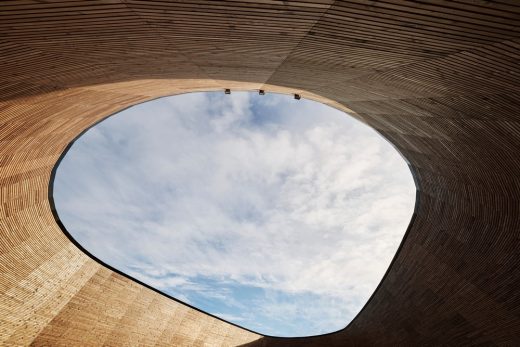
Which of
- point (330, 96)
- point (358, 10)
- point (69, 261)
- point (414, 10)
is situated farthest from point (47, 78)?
point (69, 261)

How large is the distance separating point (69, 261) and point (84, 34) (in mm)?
6906

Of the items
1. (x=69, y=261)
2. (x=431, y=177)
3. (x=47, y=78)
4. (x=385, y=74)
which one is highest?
(x=431, y=177)

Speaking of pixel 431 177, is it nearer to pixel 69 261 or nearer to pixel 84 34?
pixel 84 34

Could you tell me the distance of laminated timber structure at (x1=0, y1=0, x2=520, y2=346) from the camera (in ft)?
9.75

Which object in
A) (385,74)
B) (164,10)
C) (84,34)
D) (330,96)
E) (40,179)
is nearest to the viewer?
(164,10)

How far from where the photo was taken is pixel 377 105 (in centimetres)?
619

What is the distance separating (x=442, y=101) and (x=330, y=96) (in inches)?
102

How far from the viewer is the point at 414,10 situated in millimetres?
2621

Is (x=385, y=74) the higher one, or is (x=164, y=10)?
(x=385, y=74)

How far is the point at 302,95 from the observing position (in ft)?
25.3

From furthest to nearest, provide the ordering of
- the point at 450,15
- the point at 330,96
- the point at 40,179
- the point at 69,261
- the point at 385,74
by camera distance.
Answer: the point at 69,261 → the point at 40,179 → the point at 330,96 → the point at 385,74 → the point at 450,15

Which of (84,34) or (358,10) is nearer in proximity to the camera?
(358,10)

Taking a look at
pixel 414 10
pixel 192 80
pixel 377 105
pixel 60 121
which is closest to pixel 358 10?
pixel 414 10

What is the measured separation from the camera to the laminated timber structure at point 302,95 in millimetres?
2971
